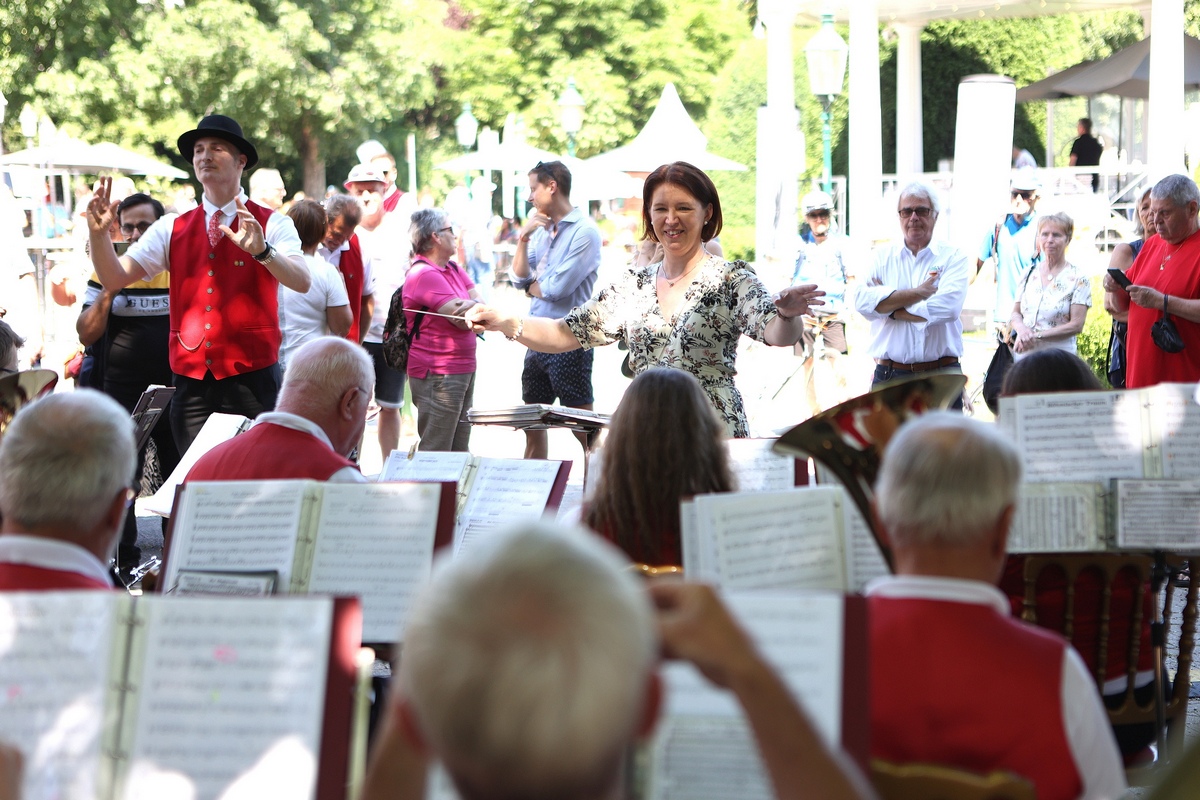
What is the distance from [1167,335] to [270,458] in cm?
399

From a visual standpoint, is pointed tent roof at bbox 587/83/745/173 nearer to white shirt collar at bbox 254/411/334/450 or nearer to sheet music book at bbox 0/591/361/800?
white shirt collar at bbox 254/411/334/450

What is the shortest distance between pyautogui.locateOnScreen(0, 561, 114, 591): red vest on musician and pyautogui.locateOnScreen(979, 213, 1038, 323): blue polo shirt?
659 centimetres

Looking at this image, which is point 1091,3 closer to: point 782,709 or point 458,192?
point 458,192

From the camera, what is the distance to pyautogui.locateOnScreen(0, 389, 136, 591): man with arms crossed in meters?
2.15

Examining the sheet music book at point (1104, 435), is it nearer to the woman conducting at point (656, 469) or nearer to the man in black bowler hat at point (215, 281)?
the woman conducting at point (656, 469)

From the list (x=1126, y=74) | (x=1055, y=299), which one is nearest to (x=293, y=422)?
(x=1055, y=299)

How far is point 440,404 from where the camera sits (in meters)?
6.80

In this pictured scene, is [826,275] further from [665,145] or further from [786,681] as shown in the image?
[786,681]

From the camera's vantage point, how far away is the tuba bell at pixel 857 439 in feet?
Answer: 8.18

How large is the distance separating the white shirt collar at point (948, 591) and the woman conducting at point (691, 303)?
7.75 feet

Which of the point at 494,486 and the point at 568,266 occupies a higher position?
the point at 568,266

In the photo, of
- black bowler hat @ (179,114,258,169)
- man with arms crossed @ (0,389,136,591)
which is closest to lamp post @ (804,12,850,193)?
black bowler hat @ (179,114,258,169)

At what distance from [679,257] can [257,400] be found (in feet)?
6.20

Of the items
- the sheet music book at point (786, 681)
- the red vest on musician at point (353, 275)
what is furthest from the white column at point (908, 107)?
the sheet music book at point (786, 681)
